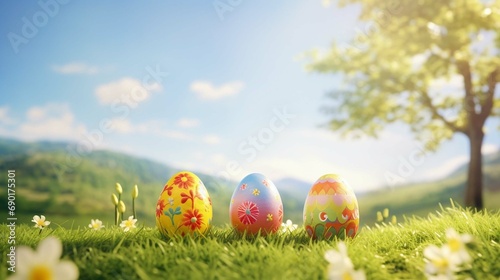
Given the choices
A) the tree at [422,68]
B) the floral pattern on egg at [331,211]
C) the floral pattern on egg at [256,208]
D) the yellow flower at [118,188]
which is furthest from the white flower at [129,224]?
the tree at [422,68]

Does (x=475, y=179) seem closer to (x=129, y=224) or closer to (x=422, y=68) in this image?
(x=422, y=68)

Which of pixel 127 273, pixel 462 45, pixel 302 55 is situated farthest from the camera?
pixel 302 55

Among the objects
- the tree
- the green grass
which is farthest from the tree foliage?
the green grass

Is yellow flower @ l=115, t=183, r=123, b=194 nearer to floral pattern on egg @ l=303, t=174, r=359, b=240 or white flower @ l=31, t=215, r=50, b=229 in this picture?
white flower @ l=31, t=215, r=50, b=229

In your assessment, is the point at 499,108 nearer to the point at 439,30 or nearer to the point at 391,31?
the point at 439,30

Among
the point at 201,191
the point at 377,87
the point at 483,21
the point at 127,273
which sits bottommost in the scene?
the point at 127,273

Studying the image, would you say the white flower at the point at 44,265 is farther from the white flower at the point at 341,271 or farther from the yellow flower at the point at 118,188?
the yellow flower at the point at 118,188

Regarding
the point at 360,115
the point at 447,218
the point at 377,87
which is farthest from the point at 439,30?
the point at 447,218
